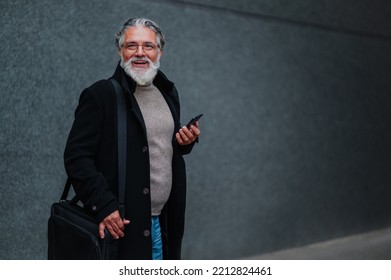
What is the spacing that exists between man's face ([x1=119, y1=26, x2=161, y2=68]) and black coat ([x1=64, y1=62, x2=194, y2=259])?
3.7 inches

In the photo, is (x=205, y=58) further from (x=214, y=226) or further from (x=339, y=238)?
(x=339, y=238)

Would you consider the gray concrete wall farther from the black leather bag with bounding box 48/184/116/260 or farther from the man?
the man

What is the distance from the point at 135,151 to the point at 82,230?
0.46 metres

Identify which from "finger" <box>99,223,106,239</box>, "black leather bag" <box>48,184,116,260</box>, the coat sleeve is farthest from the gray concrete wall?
"finger" <box>99,223,106,239</box>

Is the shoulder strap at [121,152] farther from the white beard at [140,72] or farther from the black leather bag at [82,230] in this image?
the white beard at [140,72]

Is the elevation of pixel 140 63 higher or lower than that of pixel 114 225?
higher

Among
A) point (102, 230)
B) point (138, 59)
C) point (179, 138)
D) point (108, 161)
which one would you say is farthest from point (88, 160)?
point (138, 59)

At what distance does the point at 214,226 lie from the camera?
5.46 metres

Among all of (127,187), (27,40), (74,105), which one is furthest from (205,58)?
(127,187)

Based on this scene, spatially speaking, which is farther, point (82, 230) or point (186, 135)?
point (186, 135)

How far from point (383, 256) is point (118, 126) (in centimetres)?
399

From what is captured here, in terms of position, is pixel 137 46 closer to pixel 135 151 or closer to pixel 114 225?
pixel 135 151

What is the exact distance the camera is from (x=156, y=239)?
3.01 m

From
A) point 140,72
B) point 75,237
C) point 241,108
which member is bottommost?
point 75,237
